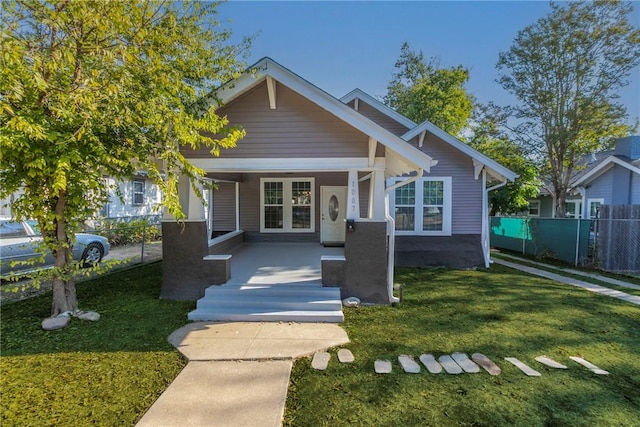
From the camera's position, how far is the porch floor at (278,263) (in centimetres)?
618

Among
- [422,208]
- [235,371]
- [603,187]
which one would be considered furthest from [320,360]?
[603,187]

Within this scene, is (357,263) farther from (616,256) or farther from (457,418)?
(616,256)

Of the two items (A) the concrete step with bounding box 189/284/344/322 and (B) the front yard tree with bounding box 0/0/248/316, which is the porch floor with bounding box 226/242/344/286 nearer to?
(A) the concrete step with bounding box 189/284/344/322

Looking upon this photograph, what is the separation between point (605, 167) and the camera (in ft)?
47.0

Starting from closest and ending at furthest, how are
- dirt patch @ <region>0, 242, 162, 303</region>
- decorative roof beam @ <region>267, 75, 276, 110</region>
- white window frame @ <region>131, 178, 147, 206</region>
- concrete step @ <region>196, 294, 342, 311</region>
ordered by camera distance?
concrete step @ <region>196, 294, 342, 311</region>
dirt patch @ <region>0, 242, 162, 303</region>
decorative roof beam @ <region>267, 75, 276, 110</region>
white window frame @ <region>131, 178, 147, 206</region>

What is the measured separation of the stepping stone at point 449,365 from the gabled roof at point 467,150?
6993mm

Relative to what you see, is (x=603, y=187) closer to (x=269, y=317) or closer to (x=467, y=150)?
(x=467, y=150)

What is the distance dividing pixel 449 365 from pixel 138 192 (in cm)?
1774

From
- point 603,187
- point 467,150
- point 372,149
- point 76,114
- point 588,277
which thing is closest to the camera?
point 76,114

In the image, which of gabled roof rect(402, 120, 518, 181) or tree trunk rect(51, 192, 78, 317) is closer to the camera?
tree trunk rect(51, 192, 78, 317)

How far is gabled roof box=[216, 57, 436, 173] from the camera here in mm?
5680

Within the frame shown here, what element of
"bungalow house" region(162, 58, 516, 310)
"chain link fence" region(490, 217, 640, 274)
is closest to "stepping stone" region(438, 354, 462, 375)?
"bungalow house" region(162, 58, 516, 310)

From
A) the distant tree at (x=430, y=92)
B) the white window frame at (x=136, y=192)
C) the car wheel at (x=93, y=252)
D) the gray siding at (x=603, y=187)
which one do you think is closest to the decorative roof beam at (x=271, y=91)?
the car wheel at (x=93, y=252)

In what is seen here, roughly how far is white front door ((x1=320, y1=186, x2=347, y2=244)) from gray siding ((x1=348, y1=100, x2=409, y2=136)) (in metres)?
3.13
